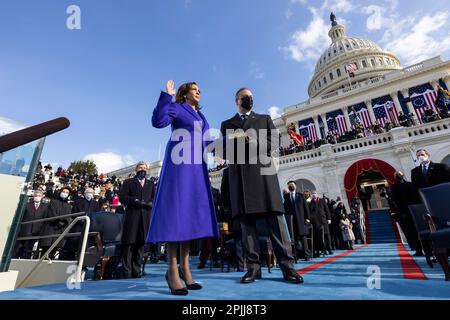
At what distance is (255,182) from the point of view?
9.91 ft

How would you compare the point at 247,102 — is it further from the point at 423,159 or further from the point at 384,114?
the point at 384,114

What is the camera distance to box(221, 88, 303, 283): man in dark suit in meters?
2.85

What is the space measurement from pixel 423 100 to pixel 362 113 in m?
6.59

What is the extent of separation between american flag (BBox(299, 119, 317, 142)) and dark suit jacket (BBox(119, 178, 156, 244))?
32.1 metres

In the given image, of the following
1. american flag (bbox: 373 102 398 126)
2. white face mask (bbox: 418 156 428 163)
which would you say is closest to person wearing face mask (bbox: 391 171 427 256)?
white face mask (bbox: 418 156 428 163)

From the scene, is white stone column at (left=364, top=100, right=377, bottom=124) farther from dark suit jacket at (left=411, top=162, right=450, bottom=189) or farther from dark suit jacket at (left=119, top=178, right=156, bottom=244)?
dark suit jacket at (left=119, top=178, right=156, bottom=244)

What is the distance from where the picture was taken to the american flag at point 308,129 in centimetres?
3381

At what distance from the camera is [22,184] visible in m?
2.72

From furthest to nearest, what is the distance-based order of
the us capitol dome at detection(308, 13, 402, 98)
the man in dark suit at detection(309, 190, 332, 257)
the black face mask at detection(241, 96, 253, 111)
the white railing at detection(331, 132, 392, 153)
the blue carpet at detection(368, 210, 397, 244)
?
the us capitol dome at detection(308, 13, 402, 98)
the white railing at detection(331, 132, 392, 153)
the blue carpet at detection(368, 210, 397, 244)
the man in dark suit at detection(309, 190, 332, 257)
the black face mask at detection(241, 96, 253, 111)

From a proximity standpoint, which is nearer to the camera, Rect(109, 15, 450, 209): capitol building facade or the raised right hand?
the raised right hand

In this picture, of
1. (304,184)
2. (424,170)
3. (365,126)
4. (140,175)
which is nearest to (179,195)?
(140,175)
